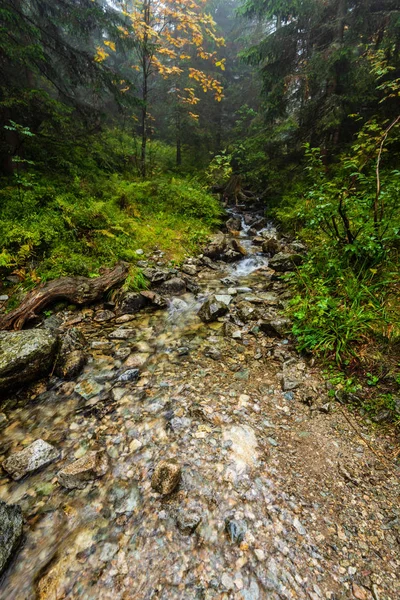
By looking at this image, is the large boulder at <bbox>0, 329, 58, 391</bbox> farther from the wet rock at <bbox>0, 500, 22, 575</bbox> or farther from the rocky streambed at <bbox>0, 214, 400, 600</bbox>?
the wet rock at <bbox>0, 500, 22, 575</bbox>

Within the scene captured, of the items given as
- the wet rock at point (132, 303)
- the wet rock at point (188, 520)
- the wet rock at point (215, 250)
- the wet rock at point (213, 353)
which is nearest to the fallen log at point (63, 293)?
the wet rock at point (132, 303)

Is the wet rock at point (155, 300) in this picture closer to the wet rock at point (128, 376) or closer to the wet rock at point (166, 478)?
the wet rock at point (128, 376)

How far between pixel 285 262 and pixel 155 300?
3552 millimetres

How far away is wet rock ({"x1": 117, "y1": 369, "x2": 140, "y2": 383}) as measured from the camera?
347 cm

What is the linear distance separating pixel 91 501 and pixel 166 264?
17.8 feet

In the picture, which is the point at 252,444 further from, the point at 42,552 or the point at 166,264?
the point at 166,264

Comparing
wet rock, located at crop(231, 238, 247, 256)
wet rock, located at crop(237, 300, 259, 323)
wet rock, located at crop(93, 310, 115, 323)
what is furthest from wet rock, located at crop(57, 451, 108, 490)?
wet rock, located at crop(231, 238, 247, 256)

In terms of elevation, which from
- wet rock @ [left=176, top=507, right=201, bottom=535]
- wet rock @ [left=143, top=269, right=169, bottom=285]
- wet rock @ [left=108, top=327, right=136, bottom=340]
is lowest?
wet rock @ [left=176, top=507, right=201, bottom=535]

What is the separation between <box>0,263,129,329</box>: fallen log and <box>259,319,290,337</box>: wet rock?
3.18 metres

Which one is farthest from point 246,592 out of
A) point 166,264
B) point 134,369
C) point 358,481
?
point 166,264

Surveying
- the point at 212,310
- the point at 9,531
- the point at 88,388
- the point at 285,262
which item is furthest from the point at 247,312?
the point at 9,531

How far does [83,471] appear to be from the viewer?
2.30 metres

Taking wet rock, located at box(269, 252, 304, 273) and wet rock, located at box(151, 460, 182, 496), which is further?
wet rock, located at box(269, 252, 304, 273)

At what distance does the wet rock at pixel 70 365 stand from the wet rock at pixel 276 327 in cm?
282
